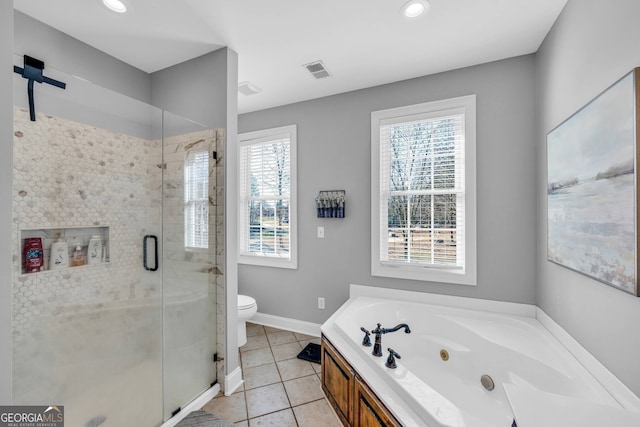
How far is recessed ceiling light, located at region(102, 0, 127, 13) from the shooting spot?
1.67 metres

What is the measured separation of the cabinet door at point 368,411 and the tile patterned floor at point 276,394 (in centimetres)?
31

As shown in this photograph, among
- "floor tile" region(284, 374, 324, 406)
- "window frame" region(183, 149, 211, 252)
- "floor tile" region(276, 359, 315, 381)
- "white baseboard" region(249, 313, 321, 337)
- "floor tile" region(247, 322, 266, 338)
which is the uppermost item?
"window frame" region(183, 149, 211, 252)

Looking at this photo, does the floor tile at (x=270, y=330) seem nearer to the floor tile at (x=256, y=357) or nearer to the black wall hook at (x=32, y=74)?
the floor tile at (x=256, y=357)

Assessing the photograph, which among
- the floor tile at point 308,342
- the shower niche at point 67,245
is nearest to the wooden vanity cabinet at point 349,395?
the floor tile at point 308,342

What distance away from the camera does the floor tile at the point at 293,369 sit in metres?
2.22

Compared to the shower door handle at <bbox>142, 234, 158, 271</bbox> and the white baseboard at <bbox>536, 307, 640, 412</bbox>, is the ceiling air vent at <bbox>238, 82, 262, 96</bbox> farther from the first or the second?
the white baseboard at <bbox>536, 307, 640, 412</bbox>

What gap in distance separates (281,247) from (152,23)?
2256mm

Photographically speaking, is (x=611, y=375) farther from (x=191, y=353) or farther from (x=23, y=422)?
(x=23, y=422)

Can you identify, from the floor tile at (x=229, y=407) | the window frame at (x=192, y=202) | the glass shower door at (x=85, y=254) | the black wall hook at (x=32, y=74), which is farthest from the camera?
the window frame at (x=192, y=202)

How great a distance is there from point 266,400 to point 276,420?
0.21m

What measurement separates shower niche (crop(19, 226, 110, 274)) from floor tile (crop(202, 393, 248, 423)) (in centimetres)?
130

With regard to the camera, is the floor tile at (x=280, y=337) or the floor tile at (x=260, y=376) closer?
the floor tile at (x=260, y=376)

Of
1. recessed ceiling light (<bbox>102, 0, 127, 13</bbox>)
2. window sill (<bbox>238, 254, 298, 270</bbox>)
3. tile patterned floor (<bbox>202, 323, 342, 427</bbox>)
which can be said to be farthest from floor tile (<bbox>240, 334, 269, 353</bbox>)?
recessed ceiling light (<bbox>102, 0, 127, 13</bbox>)

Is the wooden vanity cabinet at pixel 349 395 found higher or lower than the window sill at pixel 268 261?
lower
